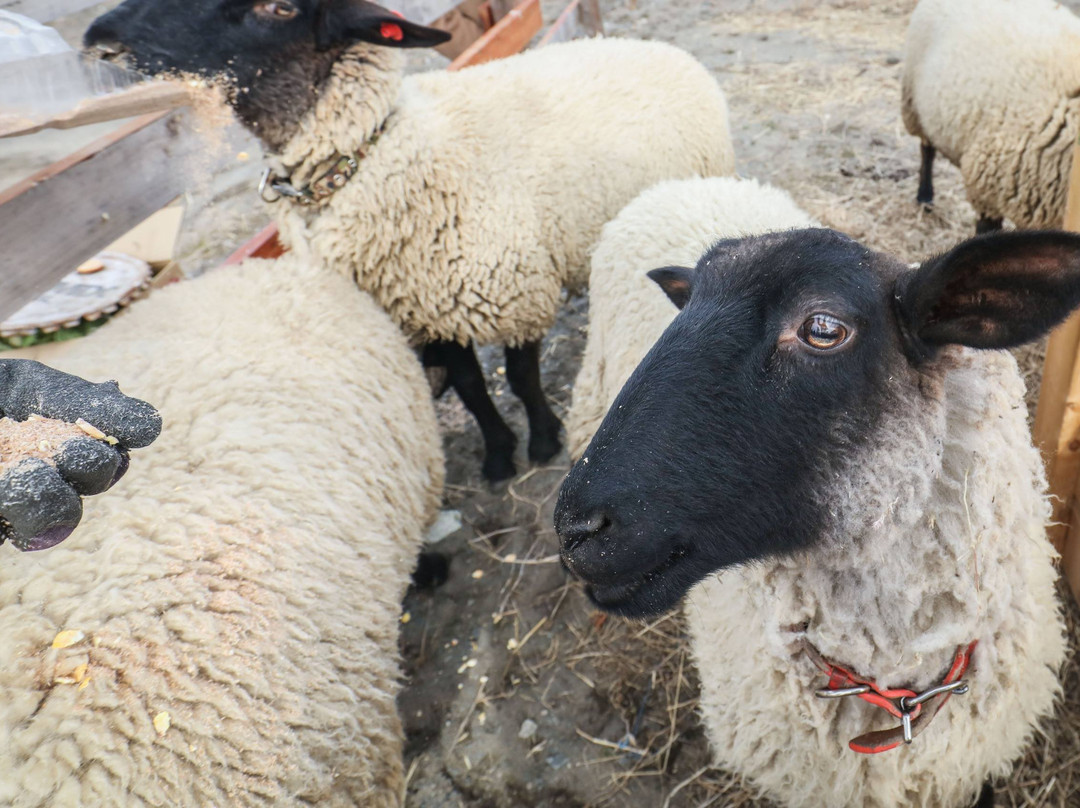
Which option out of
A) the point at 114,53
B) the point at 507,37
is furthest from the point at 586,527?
the point at 507,37

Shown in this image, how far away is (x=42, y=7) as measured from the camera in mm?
2150

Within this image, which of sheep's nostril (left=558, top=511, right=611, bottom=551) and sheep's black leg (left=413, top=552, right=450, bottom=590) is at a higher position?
sheep's nostril (left=558, top=511, right=611, bottom=551)

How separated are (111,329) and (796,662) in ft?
7.42

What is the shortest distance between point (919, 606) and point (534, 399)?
2123 mm

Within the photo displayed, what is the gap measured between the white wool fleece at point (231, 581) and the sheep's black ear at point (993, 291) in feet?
4.81

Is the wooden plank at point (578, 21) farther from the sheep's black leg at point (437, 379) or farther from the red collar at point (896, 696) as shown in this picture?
the red collar at point (896, 696)

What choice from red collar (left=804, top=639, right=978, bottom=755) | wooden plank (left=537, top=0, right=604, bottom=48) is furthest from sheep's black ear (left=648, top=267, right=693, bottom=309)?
wooden plank (left=537, top=0, right=604, bottom=48)

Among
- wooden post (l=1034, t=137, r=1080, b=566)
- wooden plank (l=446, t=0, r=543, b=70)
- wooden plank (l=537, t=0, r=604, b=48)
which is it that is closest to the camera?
wooden post (l=1034, t=137, r=1080, b=566)

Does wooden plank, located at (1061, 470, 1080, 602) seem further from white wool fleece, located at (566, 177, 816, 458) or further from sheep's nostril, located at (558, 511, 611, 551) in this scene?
sheep's nostril, located at (558, 511, 611, 551)

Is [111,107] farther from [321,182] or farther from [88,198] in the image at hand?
[321,182]

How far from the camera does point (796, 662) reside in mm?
1445

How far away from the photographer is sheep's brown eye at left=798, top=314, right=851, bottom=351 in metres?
1.17

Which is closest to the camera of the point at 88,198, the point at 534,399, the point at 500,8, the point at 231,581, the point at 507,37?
the point at 231,581

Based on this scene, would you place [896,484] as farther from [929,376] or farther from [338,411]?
[338,411]
